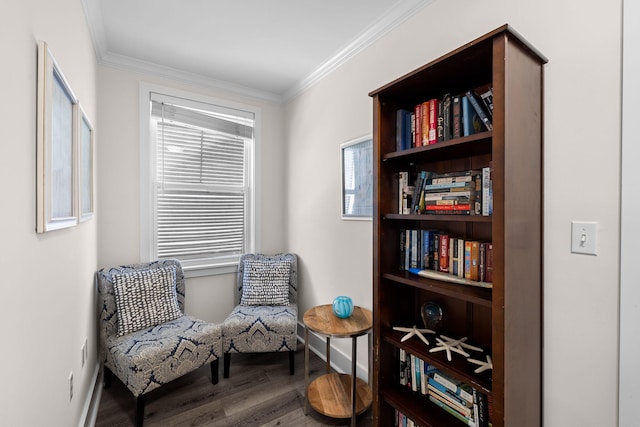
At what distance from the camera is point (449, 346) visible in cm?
136

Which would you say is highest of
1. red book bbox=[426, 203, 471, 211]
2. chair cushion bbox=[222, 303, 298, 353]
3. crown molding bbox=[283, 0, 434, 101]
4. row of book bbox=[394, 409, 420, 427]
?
crown molding bbox=[283, 0, 434, 101]

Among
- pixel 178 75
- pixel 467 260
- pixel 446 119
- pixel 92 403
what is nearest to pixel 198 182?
pixel 178 75

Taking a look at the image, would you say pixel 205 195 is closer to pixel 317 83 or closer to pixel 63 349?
pixel 317 83

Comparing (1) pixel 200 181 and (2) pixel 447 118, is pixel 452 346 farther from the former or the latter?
(1) pixel 200 181

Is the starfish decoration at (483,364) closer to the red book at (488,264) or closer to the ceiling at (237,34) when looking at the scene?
the red book at (488,264)

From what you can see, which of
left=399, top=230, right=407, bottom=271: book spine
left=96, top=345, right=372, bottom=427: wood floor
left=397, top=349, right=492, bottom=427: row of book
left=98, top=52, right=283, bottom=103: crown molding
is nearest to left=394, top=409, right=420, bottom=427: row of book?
left=397, top=349, right=492, bottom=427: row of book

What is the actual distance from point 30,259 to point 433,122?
5.53ft

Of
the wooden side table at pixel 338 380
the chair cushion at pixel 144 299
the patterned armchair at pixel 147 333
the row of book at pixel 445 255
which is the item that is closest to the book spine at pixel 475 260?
the row of book at pixel 445 255

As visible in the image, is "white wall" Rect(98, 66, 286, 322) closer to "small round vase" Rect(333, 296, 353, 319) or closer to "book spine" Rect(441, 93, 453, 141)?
"small round vase" Rect(333, 296, 353, 319)

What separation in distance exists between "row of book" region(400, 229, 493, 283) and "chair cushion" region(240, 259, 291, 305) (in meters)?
1.40

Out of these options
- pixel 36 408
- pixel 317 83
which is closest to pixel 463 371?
pixel 36 408

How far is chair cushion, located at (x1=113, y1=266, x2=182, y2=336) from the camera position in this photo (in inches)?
82.1

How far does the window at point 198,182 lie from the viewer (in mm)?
2639

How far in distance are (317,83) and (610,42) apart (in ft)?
6.68
